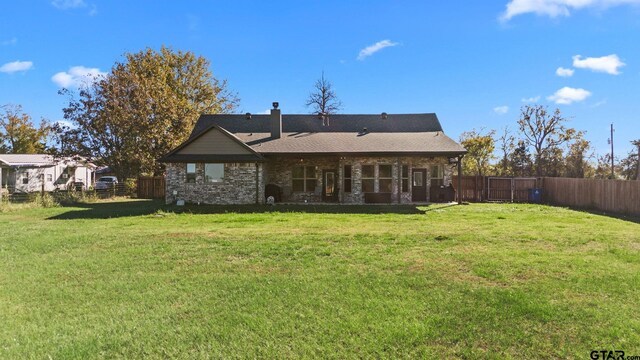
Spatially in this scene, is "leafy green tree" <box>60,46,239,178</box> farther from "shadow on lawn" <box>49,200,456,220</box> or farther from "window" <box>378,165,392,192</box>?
"window" <box>378,165,392,192</box>

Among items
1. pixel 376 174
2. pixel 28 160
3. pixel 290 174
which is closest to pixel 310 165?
pixel 290 174

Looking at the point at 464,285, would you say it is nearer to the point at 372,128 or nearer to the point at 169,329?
the point at 169,329

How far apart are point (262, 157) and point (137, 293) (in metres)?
14.4

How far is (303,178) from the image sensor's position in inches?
840

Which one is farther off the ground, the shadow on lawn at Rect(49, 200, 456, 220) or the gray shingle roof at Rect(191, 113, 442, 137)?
the gray shingle roof at Rect(191, 113, 442, 137)

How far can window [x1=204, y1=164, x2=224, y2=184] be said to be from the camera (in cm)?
1959

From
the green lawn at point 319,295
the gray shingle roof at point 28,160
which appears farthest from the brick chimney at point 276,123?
the gray shingle roof at point 28,160

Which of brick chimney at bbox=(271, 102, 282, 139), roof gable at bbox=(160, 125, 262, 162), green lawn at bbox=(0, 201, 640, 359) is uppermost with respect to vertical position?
brick chimney at bbox=(271, 102, 282, 139)

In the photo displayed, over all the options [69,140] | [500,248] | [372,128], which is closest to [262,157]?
[372,128]

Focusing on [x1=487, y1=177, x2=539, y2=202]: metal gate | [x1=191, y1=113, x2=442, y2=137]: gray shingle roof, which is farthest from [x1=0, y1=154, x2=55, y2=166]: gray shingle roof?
[x1=487, y1=177, x2=539, y2=202]: metal gate

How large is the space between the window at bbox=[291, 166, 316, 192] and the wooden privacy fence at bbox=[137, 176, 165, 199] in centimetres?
1159

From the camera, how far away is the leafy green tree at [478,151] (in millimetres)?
37281

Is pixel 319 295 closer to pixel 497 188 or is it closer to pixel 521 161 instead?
pixel 497 188

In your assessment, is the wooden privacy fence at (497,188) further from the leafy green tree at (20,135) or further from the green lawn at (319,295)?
the leafy green tree at (20,135)
